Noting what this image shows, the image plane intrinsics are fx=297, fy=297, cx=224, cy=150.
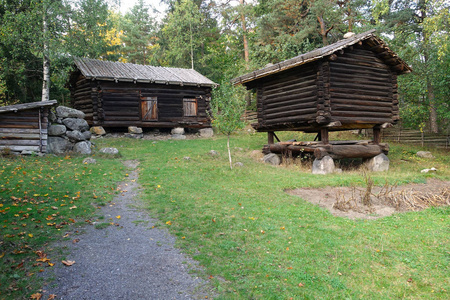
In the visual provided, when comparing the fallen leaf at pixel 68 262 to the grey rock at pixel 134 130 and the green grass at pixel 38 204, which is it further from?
the grey rock at pixel 134 130

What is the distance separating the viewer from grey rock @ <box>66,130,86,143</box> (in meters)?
14.4

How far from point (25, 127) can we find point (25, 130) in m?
0.15

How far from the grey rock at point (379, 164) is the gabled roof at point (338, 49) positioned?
178 inches

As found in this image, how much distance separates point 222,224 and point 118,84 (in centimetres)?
1735

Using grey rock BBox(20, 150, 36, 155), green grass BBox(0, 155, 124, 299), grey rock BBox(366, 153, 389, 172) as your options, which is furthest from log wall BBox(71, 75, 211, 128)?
grey rock BBox(366, 153, 389, 172)

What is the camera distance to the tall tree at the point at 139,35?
129 feet

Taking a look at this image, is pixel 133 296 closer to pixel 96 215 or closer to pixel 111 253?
pixel 111 253

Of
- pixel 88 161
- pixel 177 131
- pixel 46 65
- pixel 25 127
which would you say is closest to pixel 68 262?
pixel 88 161

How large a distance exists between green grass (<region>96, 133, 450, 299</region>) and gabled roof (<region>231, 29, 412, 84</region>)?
556cm

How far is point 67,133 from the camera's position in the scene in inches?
569

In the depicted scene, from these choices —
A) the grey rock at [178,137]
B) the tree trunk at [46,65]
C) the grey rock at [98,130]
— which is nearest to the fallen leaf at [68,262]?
the tree trunk at [46,65]

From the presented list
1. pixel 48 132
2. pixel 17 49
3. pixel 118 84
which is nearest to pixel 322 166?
pixel 48 132

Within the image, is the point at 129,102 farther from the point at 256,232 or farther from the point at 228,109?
the point at 256,232

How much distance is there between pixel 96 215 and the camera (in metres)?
7.03
